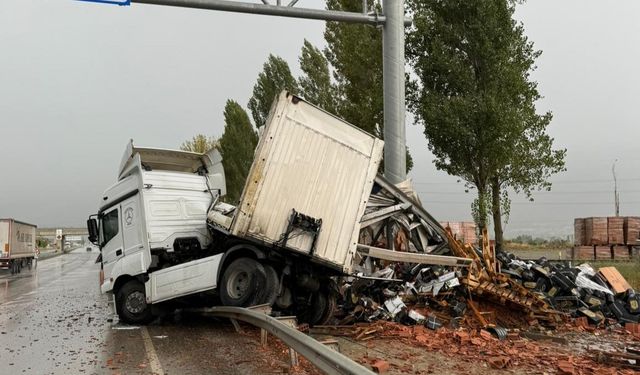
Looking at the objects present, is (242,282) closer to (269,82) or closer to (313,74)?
(313,74)

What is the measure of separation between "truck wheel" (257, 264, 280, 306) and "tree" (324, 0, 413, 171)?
41.3 feet

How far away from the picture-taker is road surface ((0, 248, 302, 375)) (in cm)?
659

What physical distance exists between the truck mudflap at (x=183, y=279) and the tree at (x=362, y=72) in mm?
12381

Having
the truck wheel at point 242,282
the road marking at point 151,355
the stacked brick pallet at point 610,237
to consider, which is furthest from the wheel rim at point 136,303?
the stacked brick pallet at point 610,237

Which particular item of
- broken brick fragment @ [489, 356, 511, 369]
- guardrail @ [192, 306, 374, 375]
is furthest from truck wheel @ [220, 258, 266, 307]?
broken brick fragment @ [489, 356, 511, 369]

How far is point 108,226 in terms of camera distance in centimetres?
1163

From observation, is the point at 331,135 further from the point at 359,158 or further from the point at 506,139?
the point at 506,139

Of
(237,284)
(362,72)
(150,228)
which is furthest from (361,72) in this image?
(237,284)

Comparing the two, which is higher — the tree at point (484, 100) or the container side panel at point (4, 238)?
the tree at point (484, 100)

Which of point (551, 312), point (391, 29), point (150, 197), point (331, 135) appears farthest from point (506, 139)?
point (150, 197)

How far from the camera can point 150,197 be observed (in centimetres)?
1048

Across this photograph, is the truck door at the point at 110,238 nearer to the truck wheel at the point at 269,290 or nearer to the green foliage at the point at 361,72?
the truck wheel at the point at 269,290

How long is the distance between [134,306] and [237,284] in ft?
8.96

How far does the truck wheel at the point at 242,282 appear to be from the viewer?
8828mm
